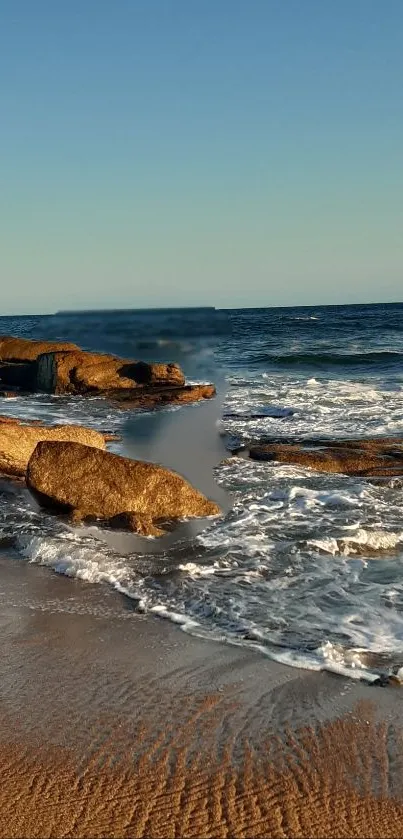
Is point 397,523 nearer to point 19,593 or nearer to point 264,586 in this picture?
point 264,586

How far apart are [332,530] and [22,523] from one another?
10.0 ft

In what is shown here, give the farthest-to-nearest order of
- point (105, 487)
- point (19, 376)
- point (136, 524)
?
point (19, 376) → point (105, 487) → point (136, 524)

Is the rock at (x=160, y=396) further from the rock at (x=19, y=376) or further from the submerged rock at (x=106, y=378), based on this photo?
the rock at (x=19, y=376)

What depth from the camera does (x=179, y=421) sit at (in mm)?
15711

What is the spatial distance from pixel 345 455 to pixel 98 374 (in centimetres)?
1092

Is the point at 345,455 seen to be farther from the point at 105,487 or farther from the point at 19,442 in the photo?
the point at 19,442

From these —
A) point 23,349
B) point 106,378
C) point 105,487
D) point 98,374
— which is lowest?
point 105,487

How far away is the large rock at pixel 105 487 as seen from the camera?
7949mm

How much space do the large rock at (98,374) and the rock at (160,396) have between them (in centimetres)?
62

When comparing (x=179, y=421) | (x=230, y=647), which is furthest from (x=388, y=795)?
(x=179, y=421)

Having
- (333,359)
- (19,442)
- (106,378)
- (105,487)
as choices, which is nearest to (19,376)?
(106,378)

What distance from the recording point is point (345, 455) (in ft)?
36.1

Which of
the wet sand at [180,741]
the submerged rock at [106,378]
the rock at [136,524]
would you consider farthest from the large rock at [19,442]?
the submerged rock at [106,378]

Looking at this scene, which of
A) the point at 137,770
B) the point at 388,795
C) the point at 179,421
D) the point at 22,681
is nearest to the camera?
the point at 388,795
